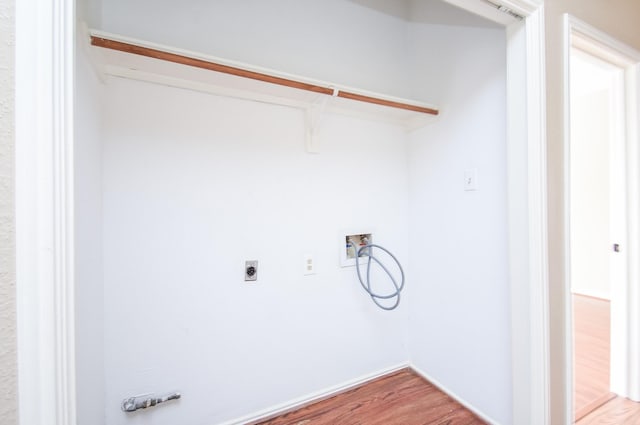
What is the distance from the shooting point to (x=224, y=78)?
1234 millimetres

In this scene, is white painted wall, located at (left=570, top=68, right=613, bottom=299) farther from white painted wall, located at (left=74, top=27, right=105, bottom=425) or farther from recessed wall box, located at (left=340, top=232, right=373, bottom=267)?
white painted wall, located at (left=74, top=27, right=105, bottom=425)

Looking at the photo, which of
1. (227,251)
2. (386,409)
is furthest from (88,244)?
(386,409)

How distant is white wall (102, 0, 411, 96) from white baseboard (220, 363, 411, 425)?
6.61ft

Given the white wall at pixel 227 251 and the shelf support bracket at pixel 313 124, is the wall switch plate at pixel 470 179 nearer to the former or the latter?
the white wall at pixel 227 251

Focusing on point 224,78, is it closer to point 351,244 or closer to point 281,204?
point 281,204

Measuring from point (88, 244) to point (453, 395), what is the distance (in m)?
2.14

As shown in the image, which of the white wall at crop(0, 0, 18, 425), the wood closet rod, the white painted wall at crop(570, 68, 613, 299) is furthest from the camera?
Answer: the white painted wall at crop(570, 68, 613, 299)

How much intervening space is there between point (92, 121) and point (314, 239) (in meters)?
1.20

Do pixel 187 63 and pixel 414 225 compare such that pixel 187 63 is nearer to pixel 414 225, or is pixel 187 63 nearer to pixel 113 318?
pixel 113 318

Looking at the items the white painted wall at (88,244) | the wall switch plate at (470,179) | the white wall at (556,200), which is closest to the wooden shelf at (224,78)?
the white painted wall at (88,244)

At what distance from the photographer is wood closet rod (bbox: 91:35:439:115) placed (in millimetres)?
961

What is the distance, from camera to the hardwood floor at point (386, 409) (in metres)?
1.42

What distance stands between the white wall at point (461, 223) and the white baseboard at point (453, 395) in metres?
0.02

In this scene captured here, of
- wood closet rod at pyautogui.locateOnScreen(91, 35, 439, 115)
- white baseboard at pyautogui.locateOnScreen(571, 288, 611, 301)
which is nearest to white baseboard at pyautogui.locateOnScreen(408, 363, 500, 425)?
wood closet rod at pyautogui.locateOnScreen(91, 35, 439, 115)
